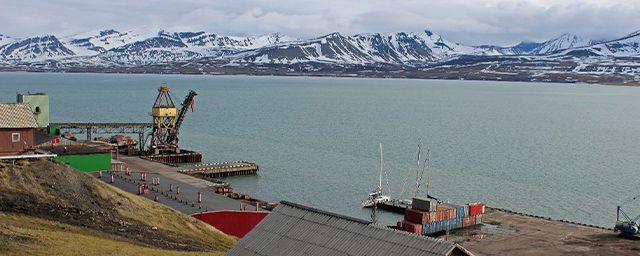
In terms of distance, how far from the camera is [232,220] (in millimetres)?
35312

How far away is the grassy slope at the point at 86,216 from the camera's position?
24078 mm

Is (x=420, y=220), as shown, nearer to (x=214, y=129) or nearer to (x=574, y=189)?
(x=574, y=189)

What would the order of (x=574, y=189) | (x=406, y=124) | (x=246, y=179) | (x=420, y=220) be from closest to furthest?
(x=420, y=220) → (x=574, y=189) → (x=246, y=179) → (x=406, y=124)

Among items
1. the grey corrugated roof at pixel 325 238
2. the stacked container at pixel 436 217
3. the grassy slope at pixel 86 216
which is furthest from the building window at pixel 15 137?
the grey corrugated roof at pixel 325 238

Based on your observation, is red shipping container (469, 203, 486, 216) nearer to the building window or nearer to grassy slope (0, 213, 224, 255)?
grassy slope (0, 213, 224, 255)

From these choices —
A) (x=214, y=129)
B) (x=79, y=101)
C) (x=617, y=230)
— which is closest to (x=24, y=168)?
(x=617, y=230)

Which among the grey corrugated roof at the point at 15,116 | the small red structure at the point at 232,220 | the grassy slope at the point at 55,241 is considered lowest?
the small red structure at the point at 232,220

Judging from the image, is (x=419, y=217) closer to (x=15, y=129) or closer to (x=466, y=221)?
(x=466, y=221)

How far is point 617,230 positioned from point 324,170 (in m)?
28.2

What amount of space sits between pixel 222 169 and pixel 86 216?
33337 millimetres

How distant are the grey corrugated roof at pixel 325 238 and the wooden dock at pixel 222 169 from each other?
42.2 m

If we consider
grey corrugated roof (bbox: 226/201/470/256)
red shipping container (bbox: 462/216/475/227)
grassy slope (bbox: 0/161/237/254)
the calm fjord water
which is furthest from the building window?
red shipping container (bbox: 462/216/475/227)

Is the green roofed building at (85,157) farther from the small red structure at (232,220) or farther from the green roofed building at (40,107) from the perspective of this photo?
the small red structure at (232,220)

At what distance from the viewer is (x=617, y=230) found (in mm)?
40625
